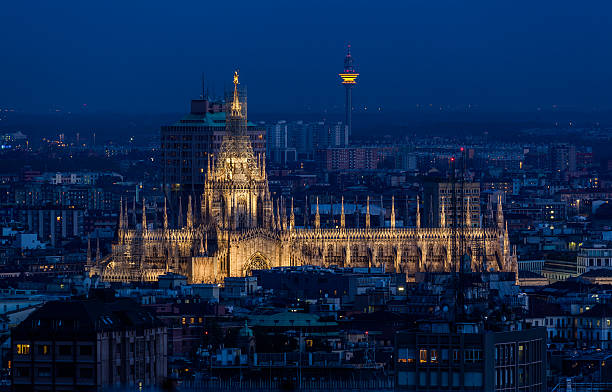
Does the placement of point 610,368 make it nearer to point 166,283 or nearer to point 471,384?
point 471,384

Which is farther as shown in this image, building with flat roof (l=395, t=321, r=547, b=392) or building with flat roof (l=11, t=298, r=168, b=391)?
building with flat roof (l=11, t=298, r=168, b=391)

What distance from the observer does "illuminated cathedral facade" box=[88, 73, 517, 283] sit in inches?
5886

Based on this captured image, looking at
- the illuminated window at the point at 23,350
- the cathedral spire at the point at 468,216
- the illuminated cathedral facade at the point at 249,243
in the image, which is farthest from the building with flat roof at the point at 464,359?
the cathedral spire at the point at 468,216

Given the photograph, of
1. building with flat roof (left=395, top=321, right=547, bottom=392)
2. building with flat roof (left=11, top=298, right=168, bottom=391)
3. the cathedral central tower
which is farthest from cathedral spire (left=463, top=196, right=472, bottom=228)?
building with flat roof (left=395, top=321, right=547, bottom=392)

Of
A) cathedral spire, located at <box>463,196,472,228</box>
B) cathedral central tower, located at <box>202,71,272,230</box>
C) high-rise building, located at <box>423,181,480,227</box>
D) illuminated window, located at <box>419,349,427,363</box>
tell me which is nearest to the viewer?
illuminated window, located at <box>419,349,427,363</box>

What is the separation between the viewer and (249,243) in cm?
15062

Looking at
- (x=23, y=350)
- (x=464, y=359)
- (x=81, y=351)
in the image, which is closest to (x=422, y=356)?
(x=464, y=359)

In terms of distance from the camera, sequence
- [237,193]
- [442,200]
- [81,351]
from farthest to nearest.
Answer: [442,200]
[237,193]
[81,351]

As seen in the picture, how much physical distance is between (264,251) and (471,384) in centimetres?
7705

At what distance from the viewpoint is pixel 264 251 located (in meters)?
152

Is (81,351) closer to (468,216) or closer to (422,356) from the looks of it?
(422,356)

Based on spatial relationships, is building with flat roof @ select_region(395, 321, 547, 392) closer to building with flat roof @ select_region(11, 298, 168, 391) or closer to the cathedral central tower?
building with flat roof @ select_region(11, 298, 168, 391)

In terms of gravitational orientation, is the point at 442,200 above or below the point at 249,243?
above

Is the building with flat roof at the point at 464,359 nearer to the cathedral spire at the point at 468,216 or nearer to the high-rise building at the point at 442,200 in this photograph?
the cathedral spire at the point at 468,216
